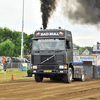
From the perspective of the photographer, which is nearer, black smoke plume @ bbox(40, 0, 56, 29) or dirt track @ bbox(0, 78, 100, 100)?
dirt track @ bbox(0, 78, 100, 100)

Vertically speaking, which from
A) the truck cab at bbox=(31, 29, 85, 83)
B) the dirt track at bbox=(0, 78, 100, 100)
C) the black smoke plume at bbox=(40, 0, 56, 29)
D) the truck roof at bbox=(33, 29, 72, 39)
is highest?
the black smoke plume at bbox=(40, 0, 56, 29)

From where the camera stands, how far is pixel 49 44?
56.6 feet

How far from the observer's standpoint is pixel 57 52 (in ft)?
55.6

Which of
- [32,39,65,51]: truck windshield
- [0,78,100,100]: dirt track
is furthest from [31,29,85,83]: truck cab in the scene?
[0,78,100,100]: dirt track

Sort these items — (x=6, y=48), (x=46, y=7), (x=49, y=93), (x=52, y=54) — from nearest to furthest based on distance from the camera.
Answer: (x=49, y=93) → (x=52, y=54) → (x=46, y=7) → (x=6, y=48)

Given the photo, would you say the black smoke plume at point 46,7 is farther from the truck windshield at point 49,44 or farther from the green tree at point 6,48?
the green tree at point 6,48

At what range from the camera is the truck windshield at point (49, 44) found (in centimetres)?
1712

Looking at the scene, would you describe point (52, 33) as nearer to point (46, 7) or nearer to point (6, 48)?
point (46, 7)

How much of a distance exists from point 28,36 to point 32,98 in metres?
98.1

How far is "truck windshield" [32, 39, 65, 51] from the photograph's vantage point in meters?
17.1

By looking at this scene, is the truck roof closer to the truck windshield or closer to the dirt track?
the truck windshield

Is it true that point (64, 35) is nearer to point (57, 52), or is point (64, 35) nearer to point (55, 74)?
point (57, 52)

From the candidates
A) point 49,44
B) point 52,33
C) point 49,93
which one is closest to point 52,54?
point 49,44

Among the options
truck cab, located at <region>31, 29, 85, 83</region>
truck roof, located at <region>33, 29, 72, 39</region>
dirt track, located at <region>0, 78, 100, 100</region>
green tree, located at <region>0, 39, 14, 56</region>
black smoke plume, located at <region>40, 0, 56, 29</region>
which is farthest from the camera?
green tree, located at <region>0, 39, 14, 56</region>
